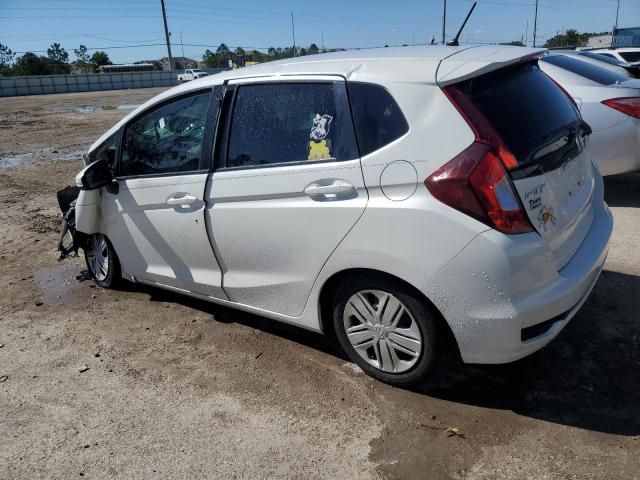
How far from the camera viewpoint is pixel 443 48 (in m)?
3.19

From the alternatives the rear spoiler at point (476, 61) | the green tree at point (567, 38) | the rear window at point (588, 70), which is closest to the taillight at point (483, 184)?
the rear spoiler at point (476, 61)

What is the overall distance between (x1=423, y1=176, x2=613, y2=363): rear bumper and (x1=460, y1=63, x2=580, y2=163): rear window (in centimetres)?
46

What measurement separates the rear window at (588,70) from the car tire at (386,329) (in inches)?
185

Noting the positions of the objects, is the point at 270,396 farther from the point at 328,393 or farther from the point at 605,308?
the point at 605,308

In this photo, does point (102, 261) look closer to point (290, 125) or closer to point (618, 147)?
point (290, 125)

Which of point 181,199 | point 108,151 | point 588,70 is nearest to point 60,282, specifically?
point 108,151

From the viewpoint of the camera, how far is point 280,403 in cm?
308

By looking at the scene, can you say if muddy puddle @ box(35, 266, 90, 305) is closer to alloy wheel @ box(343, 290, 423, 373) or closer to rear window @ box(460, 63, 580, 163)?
alloy wheel @ box(343, 290, 423, 373)

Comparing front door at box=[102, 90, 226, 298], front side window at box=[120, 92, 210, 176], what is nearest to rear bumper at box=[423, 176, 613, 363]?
front door at box=[102, 90, 226, 298]

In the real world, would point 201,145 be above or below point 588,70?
below

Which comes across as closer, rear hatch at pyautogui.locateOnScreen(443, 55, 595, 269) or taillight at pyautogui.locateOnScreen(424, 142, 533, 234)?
taillight at pyautogui.locateOnScreen(424, 142, 533, 234)

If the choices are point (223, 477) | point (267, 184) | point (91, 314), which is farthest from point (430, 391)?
point (91, 314)

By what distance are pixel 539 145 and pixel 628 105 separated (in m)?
3.88

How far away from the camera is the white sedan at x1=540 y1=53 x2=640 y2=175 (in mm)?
5781
